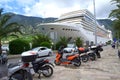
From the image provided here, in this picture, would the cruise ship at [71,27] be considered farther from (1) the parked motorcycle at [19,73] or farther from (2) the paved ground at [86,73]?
(1) the parked motorcycle at [19,73]

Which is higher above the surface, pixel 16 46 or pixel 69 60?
pixel 16 46

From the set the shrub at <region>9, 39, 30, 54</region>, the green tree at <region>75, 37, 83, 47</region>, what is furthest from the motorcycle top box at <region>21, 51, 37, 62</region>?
the green tree at <region>75, 37, 83, 47</region>

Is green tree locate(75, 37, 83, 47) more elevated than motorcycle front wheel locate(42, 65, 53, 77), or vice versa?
green tree locate(75, 37, 83, 47)

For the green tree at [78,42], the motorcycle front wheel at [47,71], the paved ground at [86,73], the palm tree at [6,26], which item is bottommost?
the paved ground at [86,73]

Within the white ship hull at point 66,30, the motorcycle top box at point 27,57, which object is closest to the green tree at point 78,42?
the white ship hull at point 66,30

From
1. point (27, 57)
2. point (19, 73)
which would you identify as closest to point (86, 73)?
point (27, 57)

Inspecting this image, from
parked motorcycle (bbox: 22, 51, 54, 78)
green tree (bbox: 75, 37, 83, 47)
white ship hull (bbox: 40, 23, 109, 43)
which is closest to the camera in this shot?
parked motorcycle (bbox: 22, 51, 54, 78)

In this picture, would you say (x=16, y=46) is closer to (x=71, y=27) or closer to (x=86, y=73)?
(x=86, y=73)

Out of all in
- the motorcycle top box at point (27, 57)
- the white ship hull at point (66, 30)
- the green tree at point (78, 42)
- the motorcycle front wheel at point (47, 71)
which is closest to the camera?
the motorcycle top box at point (27, 57)

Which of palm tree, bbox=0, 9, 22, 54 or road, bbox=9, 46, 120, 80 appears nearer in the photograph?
road, bbox=9, 46, 120, 80

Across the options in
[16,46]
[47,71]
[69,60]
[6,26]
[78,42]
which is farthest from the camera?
[78,42]

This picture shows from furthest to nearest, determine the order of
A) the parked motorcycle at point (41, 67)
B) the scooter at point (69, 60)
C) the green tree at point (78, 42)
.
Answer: the green tree at point (78, 42) → the scooter at point (69, 60) → the parked motorcycle at point (41, 67)

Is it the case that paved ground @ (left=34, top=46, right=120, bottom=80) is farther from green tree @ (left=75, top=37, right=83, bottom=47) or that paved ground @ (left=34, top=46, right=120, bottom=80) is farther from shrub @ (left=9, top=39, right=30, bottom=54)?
green tree @ (left=75, top=37, right=83, bottom=47)

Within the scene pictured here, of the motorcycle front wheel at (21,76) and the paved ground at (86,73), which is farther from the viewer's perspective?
the paved ground at (86,73)
